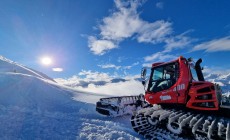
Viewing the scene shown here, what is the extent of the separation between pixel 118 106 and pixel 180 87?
3774mm

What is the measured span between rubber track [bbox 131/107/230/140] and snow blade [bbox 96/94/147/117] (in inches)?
100

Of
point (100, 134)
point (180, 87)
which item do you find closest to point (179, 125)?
point (180, 87)

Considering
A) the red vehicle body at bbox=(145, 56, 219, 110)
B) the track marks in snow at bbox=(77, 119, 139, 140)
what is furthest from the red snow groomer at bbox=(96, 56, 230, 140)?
the track marks in snow at bbox=(77, 119, 139, 140)

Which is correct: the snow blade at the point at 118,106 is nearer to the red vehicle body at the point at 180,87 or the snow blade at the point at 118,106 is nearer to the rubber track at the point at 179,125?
the red vehicle body at the point at 180,87

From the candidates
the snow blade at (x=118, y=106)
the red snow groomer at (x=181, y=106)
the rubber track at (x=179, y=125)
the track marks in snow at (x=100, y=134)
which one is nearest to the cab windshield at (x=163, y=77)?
the red snow groomer at (x=181, y=106)

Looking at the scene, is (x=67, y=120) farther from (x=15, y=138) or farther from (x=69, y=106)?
(x=69, y=106)

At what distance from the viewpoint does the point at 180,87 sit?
8312 millimetres

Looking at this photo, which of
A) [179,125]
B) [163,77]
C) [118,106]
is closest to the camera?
[179,125]

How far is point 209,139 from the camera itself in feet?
20.4

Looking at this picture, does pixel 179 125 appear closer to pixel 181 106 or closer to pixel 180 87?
pixel 181 106

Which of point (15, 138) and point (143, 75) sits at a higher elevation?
point (143, 75)

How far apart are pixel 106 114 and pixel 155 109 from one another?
3254 millimetres

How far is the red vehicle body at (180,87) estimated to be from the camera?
25.8 ft

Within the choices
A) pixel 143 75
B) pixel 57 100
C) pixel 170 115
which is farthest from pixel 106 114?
pixel 57 100
